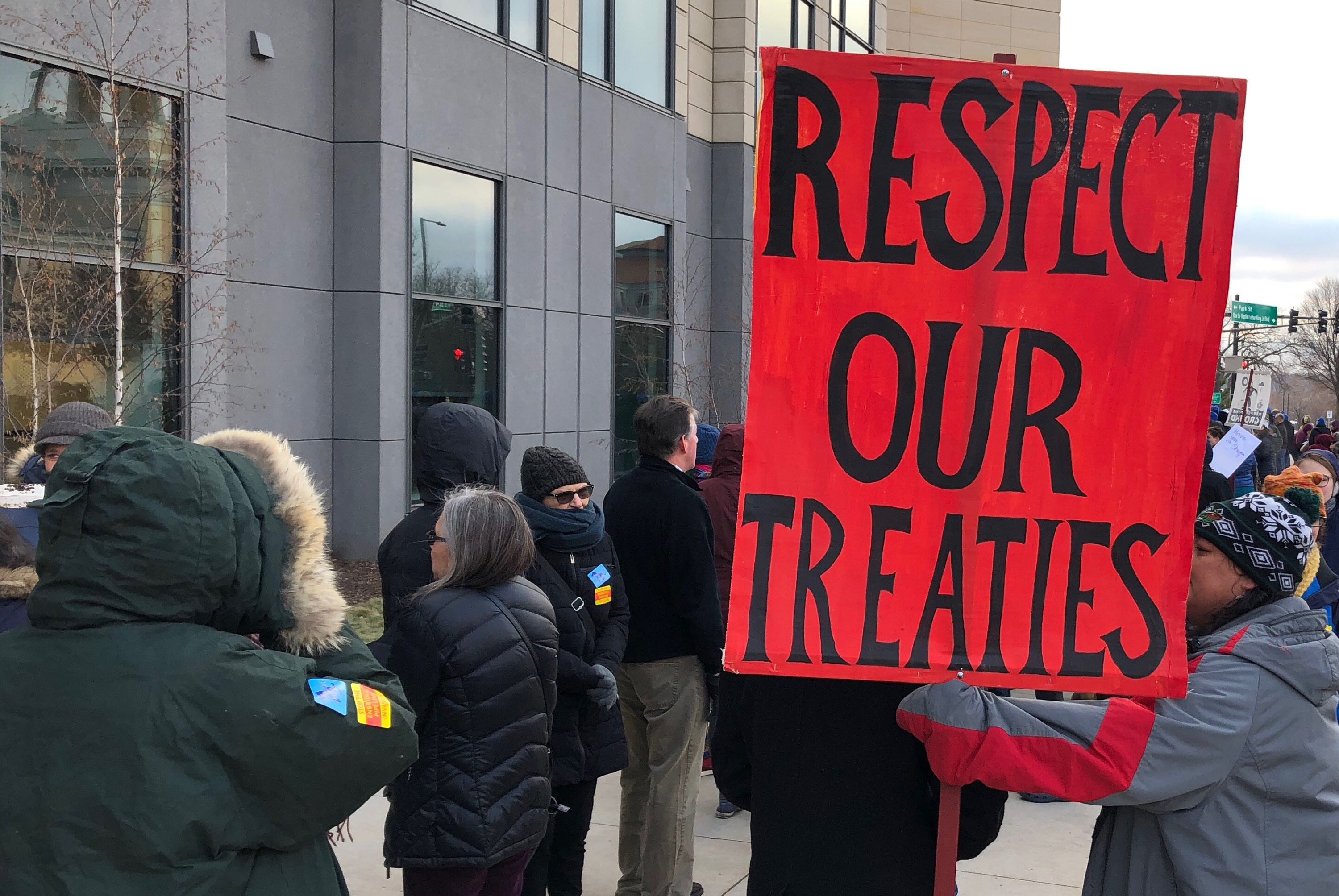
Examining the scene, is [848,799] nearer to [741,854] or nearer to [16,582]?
[16,582]

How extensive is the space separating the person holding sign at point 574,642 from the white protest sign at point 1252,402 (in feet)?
37.4

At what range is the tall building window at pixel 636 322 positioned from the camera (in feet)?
53.1

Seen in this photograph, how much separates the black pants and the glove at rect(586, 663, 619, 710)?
342 mm

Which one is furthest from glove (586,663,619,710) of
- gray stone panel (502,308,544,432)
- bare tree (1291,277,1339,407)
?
bare tree (1291,277,1339,407)

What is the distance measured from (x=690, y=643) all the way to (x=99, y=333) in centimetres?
634

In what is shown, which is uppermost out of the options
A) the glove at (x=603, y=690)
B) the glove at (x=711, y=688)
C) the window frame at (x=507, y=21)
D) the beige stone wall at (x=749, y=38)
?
the beige stone wall at (x=749, y=38)

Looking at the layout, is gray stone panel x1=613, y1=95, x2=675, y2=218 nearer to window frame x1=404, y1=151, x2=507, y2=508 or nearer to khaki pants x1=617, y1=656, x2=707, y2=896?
window frame x1=404, y1=151, x2=507, y2=508

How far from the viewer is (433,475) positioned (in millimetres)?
4297

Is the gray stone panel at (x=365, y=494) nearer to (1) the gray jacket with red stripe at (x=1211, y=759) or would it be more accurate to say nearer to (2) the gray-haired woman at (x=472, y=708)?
(2) the gray-haired woman at (x=472, y=708)

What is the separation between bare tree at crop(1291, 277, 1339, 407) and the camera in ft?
258

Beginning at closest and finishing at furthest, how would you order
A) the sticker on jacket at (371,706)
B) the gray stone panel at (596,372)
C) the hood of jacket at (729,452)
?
the sticker on jacket at (371,706)
the hood of jacket at (729,452)
the gray stone panel at (596,372)

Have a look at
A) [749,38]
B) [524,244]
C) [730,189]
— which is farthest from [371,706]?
[749,38]

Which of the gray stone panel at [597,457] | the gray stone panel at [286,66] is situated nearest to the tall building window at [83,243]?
the gray stone panel at [286,66]

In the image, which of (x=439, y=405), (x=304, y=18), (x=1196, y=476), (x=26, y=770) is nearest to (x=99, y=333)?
(x=304, y=18)
